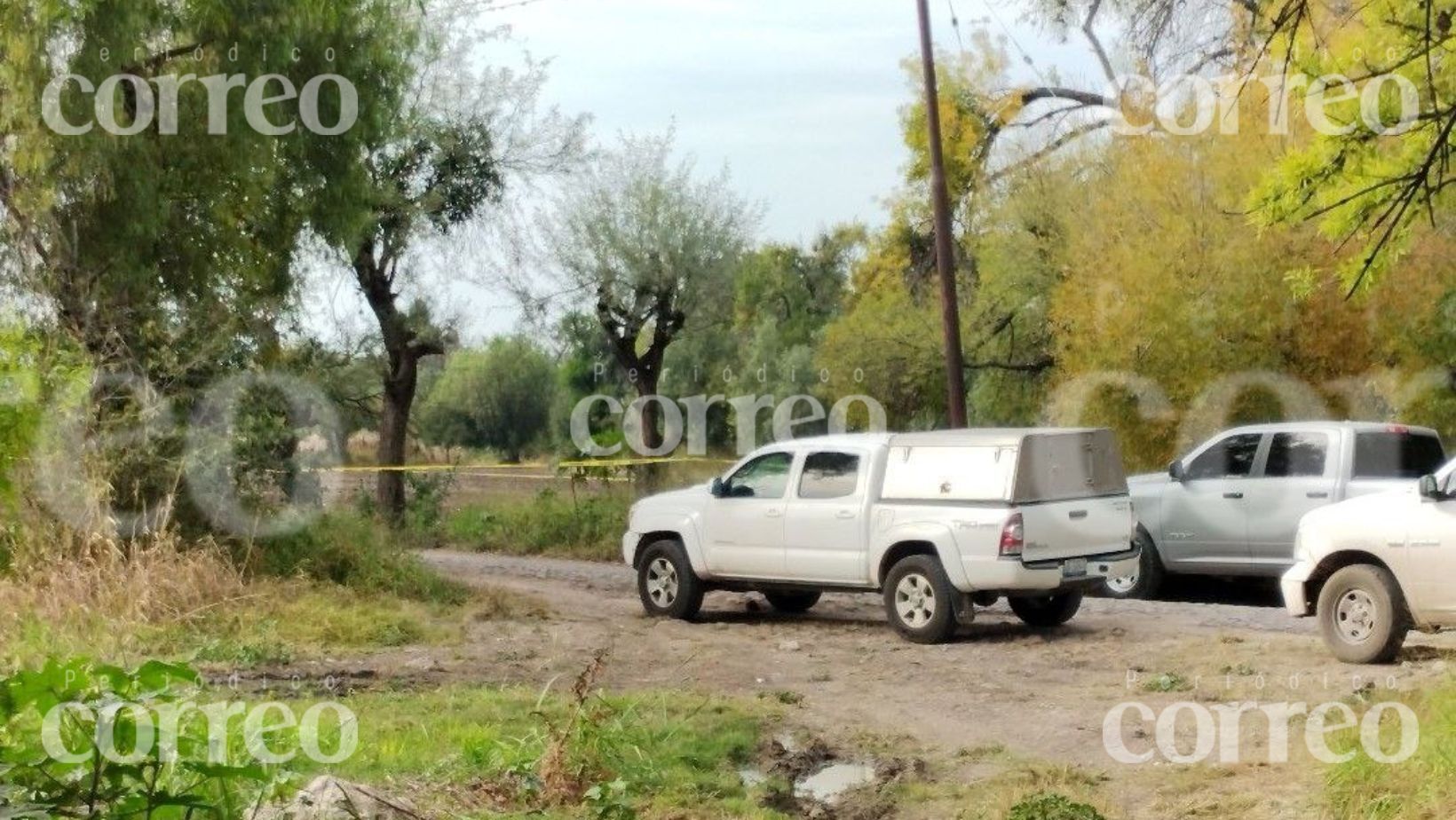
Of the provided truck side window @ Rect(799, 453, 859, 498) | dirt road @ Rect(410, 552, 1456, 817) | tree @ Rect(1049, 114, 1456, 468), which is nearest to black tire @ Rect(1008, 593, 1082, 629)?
dirt road @ Rect(410, 552, 1456, 817)

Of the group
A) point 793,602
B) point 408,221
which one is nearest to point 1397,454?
point 793,602

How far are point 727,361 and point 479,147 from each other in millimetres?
12316

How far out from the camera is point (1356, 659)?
1266 cm

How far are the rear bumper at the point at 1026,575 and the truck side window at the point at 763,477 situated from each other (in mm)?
2394

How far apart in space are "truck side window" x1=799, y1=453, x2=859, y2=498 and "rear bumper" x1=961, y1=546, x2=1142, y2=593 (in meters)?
1.62

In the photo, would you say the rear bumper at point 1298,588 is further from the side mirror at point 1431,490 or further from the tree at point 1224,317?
the tree at point 1224,317

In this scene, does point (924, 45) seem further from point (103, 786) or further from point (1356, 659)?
point (103, 786)

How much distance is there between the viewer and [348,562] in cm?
1838

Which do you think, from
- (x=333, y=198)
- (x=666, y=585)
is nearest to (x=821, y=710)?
(x=666, y=585)

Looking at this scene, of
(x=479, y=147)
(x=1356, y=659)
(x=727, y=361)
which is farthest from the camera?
(x=727, y=361)

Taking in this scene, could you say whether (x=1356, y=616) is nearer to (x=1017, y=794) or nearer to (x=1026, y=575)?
(x=1026, y=575)

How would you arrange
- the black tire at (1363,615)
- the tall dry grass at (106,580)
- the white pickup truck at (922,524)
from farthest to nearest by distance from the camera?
the white pickup truck at (922,524), the tall dry grass at (106,580), the black tire at (1363,615)

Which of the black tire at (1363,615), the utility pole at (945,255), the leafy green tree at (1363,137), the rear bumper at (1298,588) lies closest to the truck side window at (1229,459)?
the leafy green tree at (1363,137)

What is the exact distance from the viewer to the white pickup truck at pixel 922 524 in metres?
15.2
